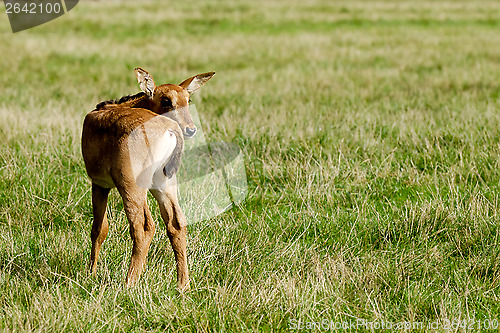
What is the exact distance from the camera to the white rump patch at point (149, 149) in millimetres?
2764

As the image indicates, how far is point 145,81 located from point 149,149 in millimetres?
357

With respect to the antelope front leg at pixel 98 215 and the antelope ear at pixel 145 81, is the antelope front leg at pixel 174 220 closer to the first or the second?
the antelope front leg at pixel 98 215

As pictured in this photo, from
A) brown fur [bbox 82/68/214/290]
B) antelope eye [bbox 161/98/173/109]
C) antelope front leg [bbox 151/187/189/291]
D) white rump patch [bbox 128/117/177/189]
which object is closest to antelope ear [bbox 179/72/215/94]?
brown fur [bbox 82/68/214/290]

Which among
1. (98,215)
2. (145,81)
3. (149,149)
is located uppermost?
(145,81)

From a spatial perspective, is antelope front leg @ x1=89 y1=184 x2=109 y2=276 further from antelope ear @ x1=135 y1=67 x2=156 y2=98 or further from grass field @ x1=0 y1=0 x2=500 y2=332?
antelope ear @ x1=135 y1=67 x2=156 y2=98

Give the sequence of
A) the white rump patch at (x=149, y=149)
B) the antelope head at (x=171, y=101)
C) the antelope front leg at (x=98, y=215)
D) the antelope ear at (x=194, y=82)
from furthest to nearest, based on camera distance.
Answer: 1. the antelope front leg at (x=98, y=215)
2. the antelope ear at (x=194, y=82)
3. the antelope head at (x=171, y=101)
4. the white rump patch at (x=149, y=149)

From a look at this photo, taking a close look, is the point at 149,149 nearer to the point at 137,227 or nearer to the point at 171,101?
the point at 171,101

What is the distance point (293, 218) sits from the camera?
4.46 metres

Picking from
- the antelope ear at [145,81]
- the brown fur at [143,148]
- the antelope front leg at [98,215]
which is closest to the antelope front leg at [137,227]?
the brown fur at [143,148]

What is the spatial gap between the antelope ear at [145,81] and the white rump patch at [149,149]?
184 millimetres

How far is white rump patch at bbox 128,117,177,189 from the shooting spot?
2764 millimetres

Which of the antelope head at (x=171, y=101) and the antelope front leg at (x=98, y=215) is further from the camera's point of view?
the antelope front leg at (x=98, y=215)

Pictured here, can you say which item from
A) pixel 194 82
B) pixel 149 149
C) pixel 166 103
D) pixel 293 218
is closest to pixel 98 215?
pixel 149 149

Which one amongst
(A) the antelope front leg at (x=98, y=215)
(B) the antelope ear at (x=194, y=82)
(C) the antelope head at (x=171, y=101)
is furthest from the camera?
(A) the antelope front leg at (x=98, y=215)
